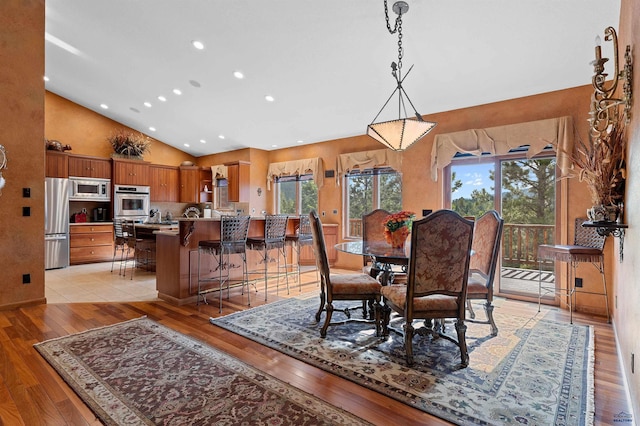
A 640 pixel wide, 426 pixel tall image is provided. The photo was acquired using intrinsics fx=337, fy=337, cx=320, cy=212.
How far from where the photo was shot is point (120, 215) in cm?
748

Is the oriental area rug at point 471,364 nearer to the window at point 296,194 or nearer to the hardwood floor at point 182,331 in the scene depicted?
the hardwood floor at point 182,331

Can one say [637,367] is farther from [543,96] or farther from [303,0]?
[303,0]

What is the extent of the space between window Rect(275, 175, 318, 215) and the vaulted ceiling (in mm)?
1180

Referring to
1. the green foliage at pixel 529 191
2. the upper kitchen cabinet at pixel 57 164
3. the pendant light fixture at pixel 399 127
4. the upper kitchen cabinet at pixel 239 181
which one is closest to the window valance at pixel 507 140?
the green foliage at pixel 529 191

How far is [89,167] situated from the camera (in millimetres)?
7125

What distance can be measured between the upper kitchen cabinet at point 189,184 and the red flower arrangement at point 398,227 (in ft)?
A: 22.3

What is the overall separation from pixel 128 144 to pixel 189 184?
1.64m

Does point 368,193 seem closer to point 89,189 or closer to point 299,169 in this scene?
point 299,169

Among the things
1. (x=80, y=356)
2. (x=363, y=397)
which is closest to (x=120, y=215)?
(x=80, y=356)

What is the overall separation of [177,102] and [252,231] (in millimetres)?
3197

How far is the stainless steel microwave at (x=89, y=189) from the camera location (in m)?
6.82

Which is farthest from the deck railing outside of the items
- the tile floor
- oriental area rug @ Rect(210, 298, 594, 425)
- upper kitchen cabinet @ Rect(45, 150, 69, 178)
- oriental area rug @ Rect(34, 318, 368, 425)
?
upper kitchen cabinet @ Rect(45, 150, 69, 178)

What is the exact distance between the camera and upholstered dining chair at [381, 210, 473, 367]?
7.76ft

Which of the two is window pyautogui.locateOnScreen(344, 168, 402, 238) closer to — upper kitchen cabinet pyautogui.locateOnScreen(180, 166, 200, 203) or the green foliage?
the green foliage
